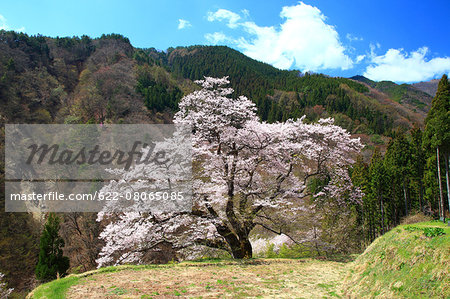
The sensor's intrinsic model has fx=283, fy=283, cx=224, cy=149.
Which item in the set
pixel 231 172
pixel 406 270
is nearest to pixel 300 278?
pixel 406 270

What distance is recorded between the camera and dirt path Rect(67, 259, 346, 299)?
648 cm

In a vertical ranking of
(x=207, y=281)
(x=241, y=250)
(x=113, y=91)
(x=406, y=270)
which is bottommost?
(x=241, y=250)

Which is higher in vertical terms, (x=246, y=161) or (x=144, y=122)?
(x=144, y=122)

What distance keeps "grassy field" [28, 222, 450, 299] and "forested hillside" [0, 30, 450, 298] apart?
2.71 m

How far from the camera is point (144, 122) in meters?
46.3

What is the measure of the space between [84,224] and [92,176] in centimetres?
848

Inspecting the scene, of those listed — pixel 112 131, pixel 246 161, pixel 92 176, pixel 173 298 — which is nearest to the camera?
pixel 173 298

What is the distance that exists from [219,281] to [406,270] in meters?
4.36

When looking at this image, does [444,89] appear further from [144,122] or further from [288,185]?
[144,122]

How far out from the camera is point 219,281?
751 centimetres

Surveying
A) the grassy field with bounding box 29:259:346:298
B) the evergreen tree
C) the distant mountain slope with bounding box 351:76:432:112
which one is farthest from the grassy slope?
the distant mountain slope with bounding box 351:76:432:112

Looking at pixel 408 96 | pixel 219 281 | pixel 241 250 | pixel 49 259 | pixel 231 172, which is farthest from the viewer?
pixel 408 96

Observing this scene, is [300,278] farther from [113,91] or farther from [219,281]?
[113,91]

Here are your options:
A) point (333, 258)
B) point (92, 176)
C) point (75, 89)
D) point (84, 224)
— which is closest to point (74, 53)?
point (75, 89)
